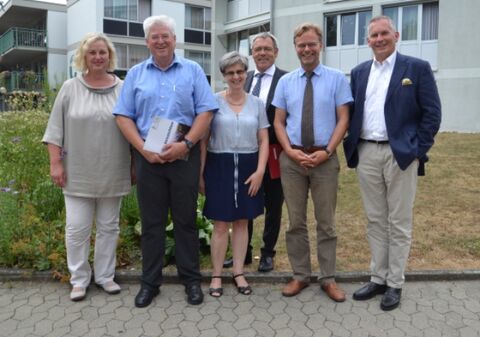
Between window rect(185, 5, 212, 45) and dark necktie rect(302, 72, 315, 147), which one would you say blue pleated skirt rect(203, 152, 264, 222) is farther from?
window rect(185, 5, 212, 45)

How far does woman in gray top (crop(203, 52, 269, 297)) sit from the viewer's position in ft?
13.3

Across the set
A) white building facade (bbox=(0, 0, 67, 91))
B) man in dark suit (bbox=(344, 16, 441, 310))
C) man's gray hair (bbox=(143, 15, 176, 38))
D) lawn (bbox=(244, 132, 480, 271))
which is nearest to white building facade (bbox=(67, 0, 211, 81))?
white building facade (bbox=(0, 0, 67, 91))

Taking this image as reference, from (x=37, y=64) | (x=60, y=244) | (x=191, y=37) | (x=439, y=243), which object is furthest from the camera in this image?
(x=37, y=64)

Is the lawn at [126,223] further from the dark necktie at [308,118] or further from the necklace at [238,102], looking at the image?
the necklace at [238,102]

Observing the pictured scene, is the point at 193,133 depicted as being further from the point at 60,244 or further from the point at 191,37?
the point at 191,37

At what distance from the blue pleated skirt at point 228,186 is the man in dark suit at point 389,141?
2.96ft

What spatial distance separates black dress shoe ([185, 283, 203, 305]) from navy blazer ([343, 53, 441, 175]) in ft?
6.47

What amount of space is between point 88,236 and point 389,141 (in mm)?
2675

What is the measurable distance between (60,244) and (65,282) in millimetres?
559

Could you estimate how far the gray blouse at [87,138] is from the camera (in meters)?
3.97

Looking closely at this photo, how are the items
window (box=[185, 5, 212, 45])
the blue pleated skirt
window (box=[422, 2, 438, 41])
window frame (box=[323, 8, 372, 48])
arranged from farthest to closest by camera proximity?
window (box=[185, 5, 212, 45])
window frame (box=[323, 8, 372, 48])
window (box=[422, 2, 438, 41])
the blue pleated skirt

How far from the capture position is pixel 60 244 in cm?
495

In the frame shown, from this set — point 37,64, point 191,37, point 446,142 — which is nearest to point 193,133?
point 446,142

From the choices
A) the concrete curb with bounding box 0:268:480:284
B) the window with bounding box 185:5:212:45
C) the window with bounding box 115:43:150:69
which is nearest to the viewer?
the concrete curb with bounding box 0:268:480:284
